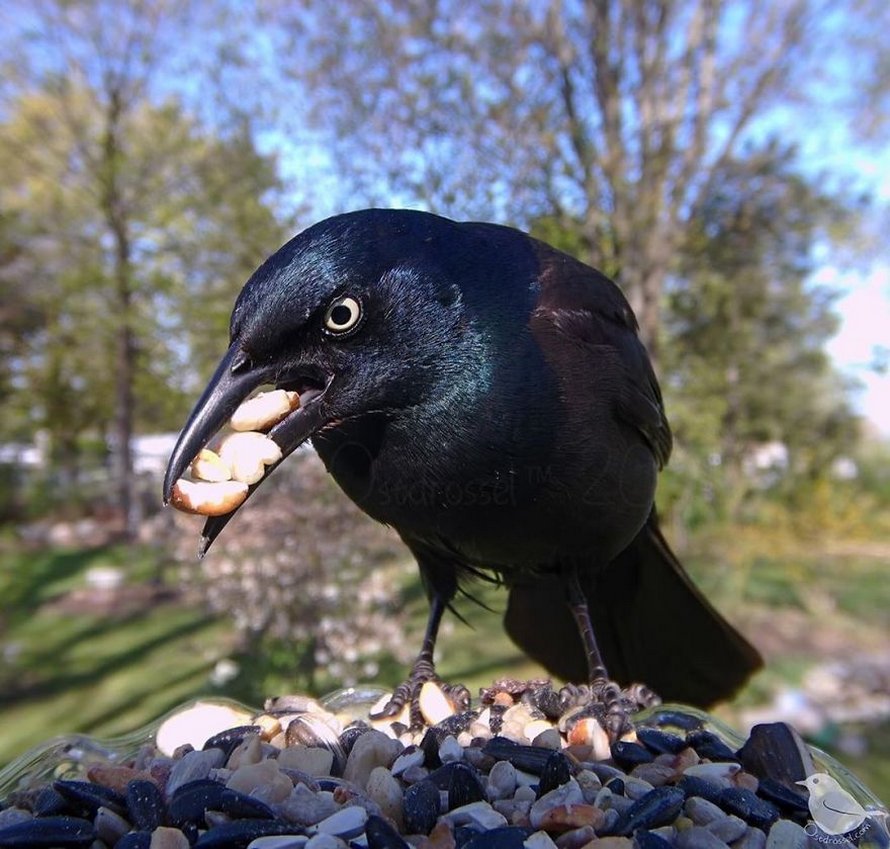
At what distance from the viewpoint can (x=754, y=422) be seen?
25.9 feet

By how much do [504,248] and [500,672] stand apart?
10.5ft

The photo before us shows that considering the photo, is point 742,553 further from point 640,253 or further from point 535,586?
point 535,586

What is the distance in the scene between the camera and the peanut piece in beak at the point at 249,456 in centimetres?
134

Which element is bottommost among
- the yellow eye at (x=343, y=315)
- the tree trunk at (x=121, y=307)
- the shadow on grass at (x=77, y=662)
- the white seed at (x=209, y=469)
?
the shadow on grass at (x=77, y=662)

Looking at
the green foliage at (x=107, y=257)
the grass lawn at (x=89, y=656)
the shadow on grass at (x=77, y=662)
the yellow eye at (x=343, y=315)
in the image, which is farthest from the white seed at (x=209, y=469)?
the shadow on grass at (x=77, y=662)

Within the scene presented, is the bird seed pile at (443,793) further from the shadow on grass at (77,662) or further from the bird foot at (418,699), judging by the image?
the shadow on grass at (77,662)

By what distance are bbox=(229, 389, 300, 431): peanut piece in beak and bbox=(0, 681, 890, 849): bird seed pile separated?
22.8 inches

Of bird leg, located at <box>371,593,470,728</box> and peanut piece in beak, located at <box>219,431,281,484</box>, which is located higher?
peanut piece in beak, located at <box>219,431,281,484</box>

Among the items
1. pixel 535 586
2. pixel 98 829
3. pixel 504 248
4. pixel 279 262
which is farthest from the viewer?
pixel 535 586

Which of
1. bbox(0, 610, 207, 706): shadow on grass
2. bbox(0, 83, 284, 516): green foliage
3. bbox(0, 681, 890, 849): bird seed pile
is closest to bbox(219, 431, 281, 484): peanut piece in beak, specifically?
bbox(0, 681, 890, 849): bird seed pile

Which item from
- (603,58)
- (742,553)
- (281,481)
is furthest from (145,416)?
(742,553)

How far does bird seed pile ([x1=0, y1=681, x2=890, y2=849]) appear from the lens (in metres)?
1.12

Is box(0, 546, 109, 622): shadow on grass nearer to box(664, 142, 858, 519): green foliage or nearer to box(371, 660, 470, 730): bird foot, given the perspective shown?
box(664, 142, 858, 519): green foliage

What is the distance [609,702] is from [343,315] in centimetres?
102
